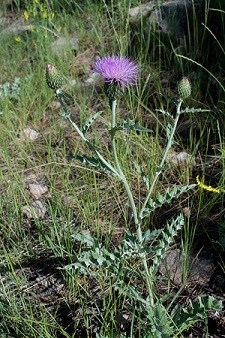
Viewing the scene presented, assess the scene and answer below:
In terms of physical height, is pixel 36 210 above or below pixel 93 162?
below

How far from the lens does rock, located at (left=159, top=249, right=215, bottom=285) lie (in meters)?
1.70

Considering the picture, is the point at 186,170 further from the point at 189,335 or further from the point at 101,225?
the point at 189,335

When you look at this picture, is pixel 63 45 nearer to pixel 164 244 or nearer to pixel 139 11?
pixel 139 11

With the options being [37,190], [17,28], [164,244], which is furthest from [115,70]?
[17,28]

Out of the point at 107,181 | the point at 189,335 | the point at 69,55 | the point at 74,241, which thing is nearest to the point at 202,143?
the point at 107,181

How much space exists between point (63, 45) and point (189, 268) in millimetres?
2365

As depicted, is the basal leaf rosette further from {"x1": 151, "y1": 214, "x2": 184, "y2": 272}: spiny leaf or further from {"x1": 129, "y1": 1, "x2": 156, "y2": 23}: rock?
{"x1": 129, "y1": 1, "x2": 156, "y2": 23}: rock

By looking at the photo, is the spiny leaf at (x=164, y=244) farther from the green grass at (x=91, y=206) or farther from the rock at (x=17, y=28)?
the rock at (x=17, y=28)

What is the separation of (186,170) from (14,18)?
358cm

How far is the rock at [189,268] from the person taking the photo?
1695mm

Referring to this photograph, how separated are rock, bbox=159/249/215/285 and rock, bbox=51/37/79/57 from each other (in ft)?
6.89

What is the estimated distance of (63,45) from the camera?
3.62 metres

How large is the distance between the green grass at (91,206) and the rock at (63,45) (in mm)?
82

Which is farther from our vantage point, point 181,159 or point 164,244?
point 181,159
